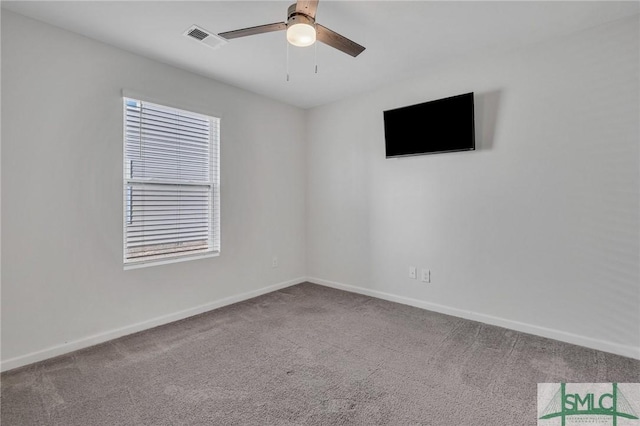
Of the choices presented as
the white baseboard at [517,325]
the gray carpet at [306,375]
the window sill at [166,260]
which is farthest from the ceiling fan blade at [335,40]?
the white baseboard at [517,325]

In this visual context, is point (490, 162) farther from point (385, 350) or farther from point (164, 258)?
point (164, 258)

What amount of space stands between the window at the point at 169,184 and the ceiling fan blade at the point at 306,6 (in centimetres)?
184

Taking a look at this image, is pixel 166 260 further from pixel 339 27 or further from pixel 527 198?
pixel 527 198

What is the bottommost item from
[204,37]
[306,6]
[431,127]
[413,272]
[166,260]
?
[413,272]

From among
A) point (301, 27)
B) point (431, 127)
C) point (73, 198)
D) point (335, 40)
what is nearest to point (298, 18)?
point (301, 27)

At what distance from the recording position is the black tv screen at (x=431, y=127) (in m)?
2.87

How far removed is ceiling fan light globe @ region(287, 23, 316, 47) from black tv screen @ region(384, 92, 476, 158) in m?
1.68

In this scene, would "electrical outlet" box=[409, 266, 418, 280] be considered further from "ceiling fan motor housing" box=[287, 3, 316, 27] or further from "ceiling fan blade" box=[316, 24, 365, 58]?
"ceiling fan motor housing" box=[287, 3, 316, 27]

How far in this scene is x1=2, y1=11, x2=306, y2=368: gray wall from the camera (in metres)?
2.17

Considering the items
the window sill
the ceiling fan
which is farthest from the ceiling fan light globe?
the window sill

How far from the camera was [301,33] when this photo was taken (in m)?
1.81

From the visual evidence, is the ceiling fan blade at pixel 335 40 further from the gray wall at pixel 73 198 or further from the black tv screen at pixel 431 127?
the gray wall at pixel 73 198

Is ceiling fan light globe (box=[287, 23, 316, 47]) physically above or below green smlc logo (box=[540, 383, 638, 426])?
above

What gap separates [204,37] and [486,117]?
259 centimetres
